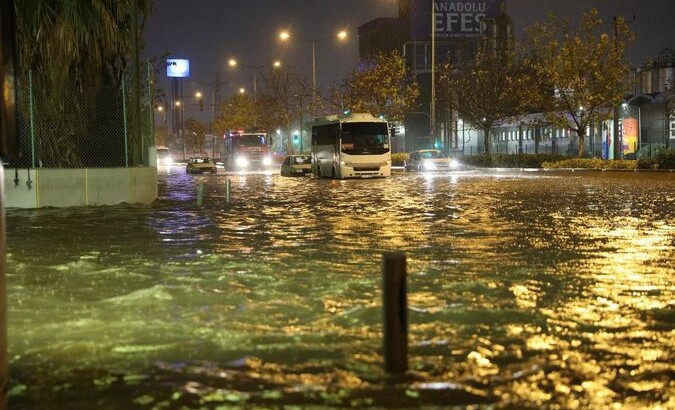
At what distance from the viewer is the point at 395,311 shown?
19.4 feet

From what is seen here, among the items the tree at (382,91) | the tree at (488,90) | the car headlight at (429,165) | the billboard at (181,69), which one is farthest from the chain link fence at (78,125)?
the billboard at (181,69)

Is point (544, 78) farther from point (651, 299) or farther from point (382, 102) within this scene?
point (651, 299)

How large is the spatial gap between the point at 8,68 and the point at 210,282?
4.92m

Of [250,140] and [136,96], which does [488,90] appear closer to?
[250,140]

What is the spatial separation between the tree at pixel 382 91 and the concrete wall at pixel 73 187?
47.1 meters

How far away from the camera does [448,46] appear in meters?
100

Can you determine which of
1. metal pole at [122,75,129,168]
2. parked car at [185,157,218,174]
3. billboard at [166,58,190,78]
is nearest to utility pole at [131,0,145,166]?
metal pole at [122,75,129,168]

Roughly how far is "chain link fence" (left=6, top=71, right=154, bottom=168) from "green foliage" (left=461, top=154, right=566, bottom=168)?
3510 cm

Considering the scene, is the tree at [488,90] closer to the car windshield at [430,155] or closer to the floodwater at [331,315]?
the car windshield at [430,155]

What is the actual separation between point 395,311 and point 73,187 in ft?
56.1

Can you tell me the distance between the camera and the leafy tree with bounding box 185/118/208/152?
494 feet

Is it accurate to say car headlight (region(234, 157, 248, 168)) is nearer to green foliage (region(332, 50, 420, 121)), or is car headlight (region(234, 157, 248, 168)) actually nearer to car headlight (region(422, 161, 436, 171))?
green foliage (region(332, 50, 420, 121))

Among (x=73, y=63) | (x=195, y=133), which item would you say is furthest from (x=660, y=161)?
(x=195, y=133)

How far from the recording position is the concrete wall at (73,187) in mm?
20953
